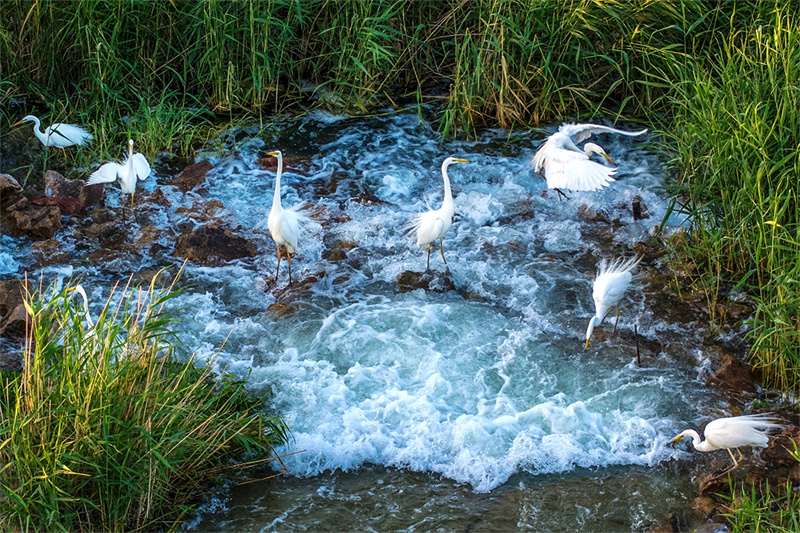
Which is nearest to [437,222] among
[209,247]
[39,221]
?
[209,247]

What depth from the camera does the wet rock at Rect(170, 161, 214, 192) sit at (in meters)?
6.23

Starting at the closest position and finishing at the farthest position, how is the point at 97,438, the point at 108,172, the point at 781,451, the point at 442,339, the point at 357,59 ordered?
the point at 97,438
the point at 781,451
the point at 442,339
the point at 108,172
the point at 357,59

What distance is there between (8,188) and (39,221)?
0.40m

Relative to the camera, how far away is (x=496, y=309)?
5012 mm

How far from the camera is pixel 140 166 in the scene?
5.79 metres

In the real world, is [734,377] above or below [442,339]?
→ above

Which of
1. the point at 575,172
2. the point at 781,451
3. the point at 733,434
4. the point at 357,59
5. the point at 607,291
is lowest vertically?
the point at 781,451

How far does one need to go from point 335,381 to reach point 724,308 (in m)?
2.22

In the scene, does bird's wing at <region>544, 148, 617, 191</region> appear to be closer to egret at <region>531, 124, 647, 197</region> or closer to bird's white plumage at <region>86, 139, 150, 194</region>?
egret at <region>531, 124, 647, 197</region>

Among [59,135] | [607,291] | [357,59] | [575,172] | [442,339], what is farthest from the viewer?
[357,59]

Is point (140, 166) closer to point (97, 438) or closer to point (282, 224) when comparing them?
point (282, 224)

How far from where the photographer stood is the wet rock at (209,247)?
5379 mm

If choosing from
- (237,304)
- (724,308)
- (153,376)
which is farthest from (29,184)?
(724,308)

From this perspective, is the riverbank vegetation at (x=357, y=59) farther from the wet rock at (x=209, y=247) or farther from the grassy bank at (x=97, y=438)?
the grassy bank at (x=97, y=438)
